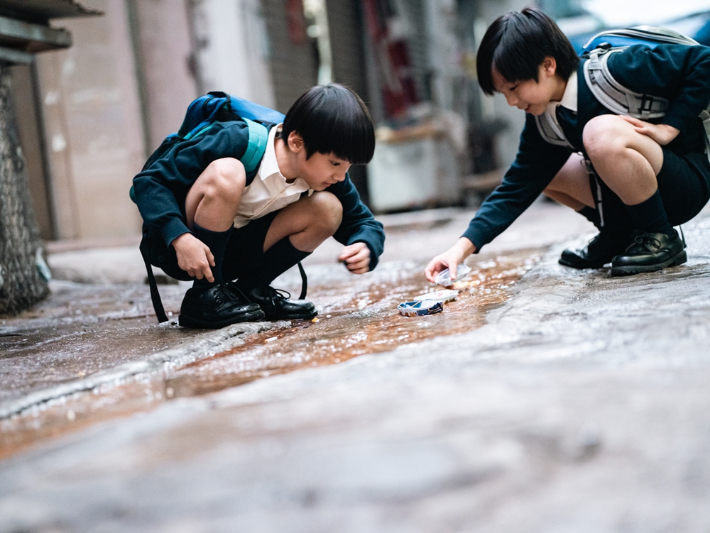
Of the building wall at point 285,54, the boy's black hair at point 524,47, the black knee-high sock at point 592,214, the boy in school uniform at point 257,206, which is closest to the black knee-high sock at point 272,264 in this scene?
the boy in school uniform at point 257,206

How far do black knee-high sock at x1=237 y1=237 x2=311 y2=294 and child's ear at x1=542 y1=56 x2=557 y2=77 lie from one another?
98cm

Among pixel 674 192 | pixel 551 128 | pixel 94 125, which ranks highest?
pixel 94 125

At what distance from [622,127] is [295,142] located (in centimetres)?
99

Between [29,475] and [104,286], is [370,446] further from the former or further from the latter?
[104,286]

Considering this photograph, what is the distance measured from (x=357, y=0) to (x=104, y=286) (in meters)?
7.16

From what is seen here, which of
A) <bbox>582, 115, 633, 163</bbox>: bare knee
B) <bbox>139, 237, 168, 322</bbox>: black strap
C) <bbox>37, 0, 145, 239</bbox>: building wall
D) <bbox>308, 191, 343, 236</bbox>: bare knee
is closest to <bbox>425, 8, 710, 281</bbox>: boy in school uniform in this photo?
<bbox>582, 115, 633, 163</bbox>: bare knee

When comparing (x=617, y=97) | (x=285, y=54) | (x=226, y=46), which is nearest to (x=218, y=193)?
(x=617, y=97)

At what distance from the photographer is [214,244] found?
6.70ft

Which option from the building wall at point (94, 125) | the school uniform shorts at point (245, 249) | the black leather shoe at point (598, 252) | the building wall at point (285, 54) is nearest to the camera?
the school uniform shorts at point (245, 249)

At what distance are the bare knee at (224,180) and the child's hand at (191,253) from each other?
0.14 metres

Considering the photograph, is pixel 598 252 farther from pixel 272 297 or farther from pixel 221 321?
pixel 221 321

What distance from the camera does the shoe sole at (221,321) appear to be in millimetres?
2055

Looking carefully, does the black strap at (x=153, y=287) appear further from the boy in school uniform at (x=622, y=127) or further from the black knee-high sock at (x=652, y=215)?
the black knee-high sock at (x=652, y=215)

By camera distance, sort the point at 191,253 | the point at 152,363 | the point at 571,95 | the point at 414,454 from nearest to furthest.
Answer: the point at 414,454 < the point at 152,363 < the point at 191,253 < the point at 571,95
